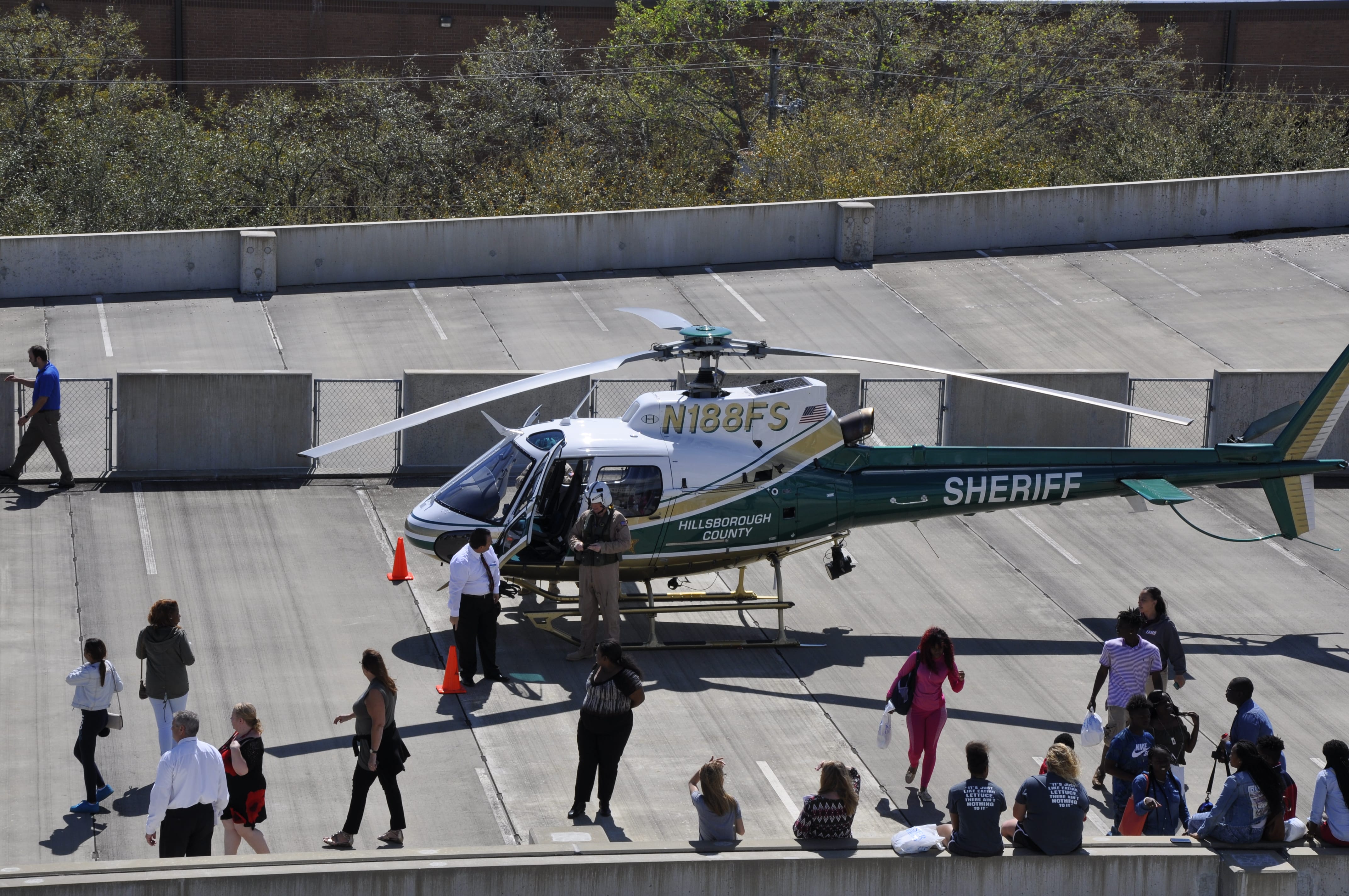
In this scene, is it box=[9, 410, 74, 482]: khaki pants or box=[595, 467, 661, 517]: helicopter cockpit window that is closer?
box=[595, 467, 661, 517]: helicopter cockpit window

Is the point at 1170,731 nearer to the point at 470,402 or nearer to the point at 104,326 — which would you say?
the point at 470,402

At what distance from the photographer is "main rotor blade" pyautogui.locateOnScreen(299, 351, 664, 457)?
40.4 ft

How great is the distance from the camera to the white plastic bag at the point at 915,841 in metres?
9.59

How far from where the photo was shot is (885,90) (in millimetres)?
52125

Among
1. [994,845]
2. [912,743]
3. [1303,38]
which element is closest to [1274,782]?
[994,845]

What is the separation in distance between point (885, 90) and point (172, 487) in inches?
1486

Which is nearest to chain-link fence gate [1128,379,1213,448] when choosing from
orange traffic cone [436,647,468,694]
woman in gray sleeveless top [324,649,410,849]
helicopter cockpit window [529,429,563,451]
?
helicopter cockpit window [529,429,563,451]

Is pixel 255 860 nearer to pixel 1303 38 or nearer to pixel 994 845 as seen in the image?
pixel 994 845

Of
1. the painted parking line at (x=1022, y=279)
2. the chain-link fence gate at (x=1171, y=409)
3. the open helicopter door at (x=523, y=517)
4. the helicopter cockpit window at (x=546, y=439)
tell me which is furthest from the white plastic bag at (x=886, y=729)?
the painted parking line at (x=1022, y=279)

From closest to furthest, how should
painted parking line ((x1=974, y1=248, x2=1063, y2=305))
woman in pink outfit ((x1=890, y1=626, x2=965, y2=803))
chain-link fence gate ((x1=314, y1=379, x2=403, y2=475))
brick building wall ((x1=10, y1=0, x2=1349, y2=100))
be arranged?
woman in pink outfit ((x1=890, y1=626, x2=965, y2=803)) → chain-link fence gate ((x1=314, y1=379, x2=403, y2=475)) → painted parking line ((x1=974, y1=248, x2=1063, y2=305)) → brick building wall ((x1=10, y1=0, x2=1349, y2=100))

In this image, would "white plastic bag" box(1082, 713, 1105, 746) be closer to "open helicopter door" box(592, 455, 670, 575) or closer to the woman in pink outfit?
the woman in pink outfit

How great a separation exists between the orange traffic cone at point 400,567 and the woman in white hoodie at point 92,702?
17.6 feet

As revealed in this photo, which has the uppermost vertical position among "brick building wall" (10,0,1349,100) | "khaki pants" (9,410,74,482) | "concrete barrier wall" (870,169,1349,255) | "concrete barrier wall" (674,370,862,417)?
"brick building wall" (10,0,1349,100)

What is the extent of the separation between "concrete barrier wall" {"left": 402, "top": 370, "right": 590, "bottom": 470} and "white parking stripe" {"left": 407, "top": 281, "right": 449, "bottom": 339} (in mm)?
6420
